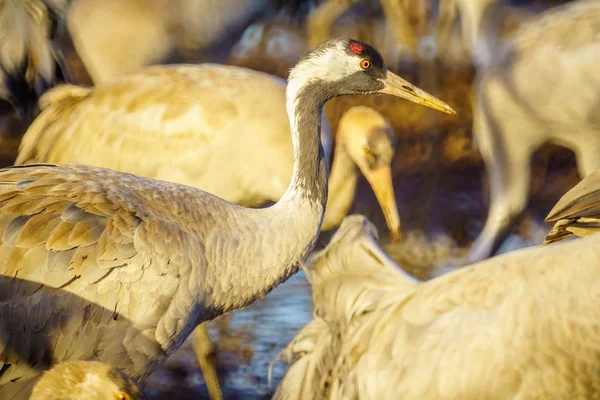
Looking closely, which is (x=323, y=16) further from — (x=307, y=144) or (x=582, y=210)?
(x=582, y=210)

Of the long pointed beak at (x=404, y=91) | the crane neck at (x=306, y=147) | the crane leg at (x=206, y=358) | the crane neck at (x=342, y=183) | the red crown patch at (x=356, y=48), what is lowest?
the crane leg at (x=206, y=358)

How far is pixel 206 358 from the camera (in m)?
4.30

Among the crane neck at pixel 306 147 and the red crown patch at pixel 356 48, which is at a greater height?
the red crown patch at pixel 356 48

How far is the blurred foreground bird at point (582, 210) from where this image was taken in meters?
2.74

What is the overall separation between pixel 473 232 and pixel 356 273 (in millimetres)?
4019

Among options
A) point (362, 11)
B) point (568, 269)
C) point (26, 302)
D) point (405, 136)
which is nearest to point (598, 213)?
point (568, 269)

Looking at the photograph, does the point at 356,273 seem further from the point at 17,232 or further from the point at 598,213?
the point at 17,232

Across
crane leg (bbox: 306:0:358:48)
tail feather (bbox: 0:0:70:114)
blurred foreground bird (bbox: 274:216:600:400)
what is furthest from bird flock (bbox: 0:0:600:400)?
crane leg (bbox: 306:0:358:48)

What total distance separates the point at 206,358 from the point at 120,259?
1.43m

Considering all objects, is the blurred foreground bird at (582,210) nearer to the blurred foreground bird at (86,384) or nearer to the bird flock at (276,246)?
the bird flock at (276,246)

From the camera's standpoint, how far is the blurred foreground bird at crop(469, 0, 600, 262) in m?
4.80

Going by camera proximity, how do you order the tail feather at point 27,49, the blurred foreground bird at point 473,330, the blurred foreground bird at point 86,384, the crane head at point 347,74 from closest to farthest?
the blurred foreground bird at point 86,384
the blurred foreground bird at point 473,330
the crane head at point 347,74
the tail feather at point 27,49

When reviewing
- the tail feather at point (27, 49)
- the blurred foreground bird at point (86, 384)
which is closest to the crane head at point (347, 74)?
the blurred foreground bird at point (86, 384)

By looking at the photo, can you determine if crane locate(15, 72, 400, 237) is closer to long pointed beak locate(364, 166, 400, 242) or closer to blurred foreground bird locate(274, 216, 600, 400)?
long pointed beak locate(364, 166, 400, 242)
